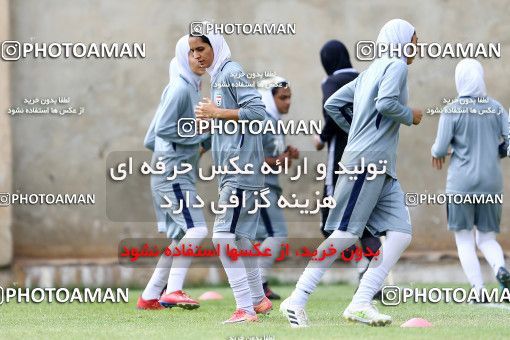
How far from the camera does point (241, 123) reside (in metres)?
8.38

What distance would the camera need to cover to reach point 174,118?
31.8ft

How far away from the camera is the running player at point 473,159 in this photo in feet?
36.0

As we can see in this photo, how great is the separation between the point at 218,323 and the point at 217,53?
1786mm

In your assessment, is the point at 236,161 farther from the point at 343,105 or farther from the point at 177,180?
the point at 177,180

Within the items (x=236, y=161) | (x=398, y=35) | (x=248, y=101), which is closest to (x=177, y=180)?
(x=236, y=161)

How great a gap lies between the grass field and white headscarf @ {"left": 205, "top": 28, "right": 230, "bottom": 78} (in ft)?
5.50

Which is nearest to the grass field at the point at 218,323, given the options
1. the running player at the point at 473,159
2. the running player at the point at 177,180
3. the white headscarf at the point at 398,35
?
the running player at the point at 177,180

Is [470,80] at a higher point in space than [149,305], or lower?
higher

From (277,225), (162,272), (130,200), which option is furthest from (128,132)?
(162,272)

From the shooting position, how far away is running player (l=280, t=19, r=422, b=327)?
792 cm

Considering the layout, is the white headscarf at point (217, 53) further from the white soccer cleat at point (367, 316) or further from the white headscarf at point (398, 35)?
the white soccer cleat at point (367, 316)

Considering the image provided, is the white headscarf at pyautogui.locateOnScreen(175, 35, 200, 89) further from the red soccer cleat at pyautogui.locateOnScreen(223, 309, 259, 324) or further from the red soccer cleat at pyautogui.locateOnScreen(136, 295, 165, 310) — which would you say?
the red soccer cleat at pyautogui.locateOnScreen(223, 309, 259, 324)

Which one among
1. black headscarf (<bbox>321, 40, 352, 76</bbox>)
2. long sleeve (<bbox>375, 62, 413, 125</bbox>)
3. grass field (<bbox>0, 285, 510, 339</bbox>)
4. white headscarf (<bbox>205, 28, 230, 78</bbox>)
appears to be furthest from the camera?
black headscarf (<bbox>321, 40, 352, 76</bbox>)

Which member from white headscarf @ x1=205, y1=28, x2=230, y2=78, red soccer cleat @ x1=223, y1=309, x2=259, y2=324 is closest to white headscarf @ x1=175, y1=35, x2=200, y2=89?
white headscarf @ x1=205, y1=28, x2=230, y2=78
